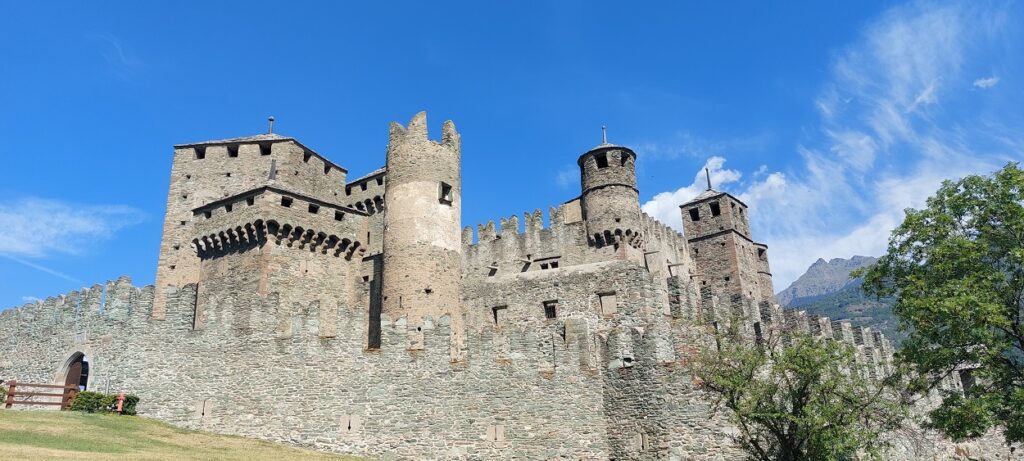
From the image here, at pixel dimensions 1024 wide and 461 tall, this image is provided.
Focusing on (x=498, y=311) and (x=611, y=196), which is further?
(x=611, y=196)

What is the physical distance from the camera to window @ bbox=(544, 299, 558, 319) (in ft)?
99.2

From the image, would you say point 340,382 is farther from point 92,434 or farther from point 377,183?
point 377,183

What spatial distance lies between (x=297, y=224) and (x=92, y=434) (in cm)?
1481

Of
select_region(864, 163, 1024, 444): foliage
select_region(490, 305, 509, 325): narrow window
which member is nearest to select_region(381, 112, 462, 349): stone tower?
select_region(490, 305, 509, 325): narrow window

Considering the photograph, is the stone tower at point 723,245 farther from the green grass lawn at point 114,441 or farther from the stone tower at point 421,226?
the green grass lawn at point 114,441

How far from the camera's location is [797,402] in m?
19.6

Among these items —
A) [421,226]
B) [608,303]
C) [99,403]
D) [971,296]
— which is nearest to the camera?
[971,296]

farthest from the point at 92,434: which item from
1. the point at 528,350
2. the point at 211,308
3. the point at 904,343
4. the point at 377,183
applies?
the point at 377,183

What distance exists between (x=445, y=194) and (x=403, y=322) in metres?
10.2

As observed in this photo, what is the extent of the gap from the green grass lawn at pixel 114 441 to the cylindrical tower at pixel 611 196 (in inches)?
841

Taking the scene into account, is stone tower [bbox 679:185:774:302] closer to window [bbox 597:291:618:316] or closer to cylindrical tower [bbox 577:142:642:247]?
cylindrical tower [bbox 577:142:642:247]

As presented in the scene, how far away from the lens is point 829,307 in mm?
194250

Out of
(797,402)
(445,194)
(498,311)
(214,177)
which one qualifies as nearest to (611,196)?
(445,194)

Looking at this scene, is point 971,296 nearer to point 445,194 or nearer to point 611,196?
point 445,194
